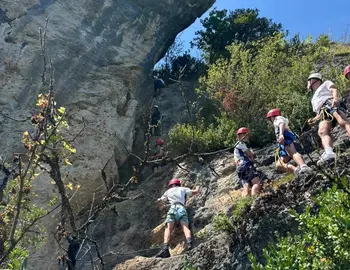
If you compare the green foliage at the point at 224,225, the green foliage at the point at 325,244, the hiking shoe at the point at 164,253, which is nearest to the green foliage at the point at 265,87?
the hiking shoe at the point at 164,253

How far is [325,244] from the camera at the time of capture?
423 centimetres

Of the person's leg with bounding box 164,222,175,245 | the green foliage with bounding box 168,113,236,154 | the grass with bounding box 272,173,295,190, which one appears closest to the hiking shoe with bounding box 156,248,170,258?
the person's leg with bounding box 164,222,175,245

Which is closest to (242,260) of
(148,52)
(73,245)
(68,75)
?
(73,245)

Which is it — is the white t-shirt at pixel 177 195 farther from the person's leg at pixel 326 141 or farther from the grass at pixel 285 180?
the person's leg at pixel 326 141

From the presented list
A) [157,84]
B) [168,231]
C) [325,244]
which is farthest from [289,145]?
[157,84]

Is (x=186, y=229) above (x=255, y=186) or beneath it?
beneath

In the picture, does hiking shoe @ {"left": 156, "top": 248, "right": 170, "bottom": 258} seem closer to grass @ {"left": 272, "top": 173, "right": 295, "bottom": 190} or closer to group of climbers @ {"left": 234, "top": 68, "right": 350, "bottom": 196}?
group of climbers @ {"left": 234, "top": 68, "right": 350, "bottom": 196}

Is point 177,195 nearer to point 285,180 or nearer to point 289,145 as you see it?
point 285,180

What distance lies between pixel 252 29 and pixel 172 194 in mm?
11893

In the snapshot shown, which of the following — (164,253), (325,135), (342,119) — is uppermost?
(342,119)

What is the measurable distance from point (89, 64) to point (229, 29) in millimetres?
6498

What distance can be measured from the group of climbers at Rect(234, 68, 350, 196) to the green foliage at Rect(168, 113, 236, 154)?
3288 mm

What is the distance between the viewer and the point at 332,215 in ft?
13.9

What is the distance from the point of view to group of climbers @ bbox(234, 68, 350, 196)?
26.0 feet
